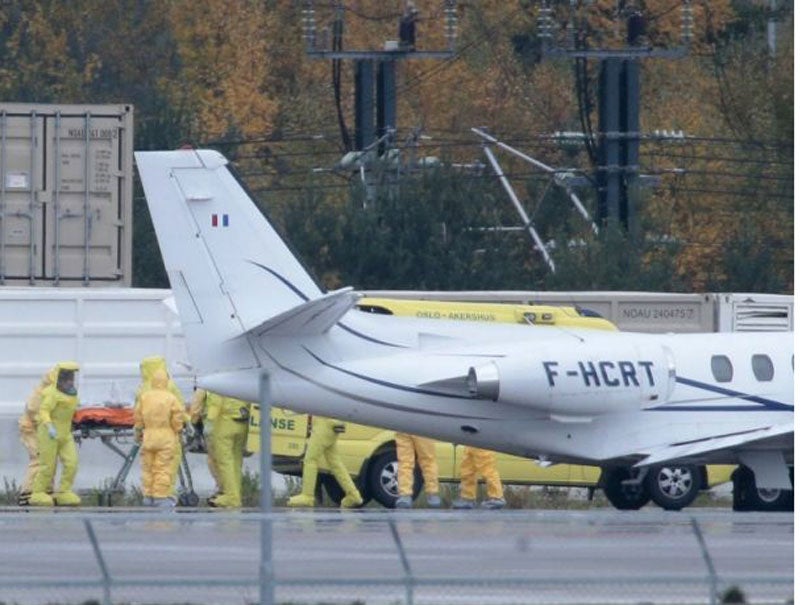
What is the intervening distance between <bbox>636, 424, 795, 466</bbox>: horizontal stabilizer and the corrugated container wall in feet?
30.9

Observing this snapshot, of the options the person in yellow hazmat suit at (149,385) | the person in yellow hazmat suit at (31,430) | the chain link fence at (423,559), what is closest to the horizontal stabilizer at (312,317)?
the person in yellow hazmat suit at (149,385)

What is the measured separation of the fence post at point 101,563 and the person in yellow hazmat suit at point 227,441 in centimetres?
1023

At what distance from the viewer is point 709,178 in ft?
152

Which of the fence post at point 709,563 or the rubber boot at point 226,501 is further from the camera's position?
the rubber boot at point 226,501

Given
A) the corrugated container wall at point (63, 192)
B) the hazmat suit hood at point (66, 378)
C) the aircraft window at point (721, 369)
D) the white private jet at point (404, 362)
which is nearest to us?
the white private jet at point (404, 362)

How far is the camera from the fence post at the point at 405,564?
12.5 meters

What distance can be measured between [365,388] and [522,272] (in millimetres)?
16691

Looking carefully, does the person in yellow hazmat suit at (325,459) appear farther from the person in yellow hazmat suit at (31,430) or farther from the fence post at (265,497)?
the fence post at (265,497)

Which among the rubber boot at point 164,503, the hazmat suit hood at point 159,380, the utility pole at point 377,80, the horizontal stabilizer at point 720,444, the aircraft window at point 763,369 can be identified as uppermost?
the utility pole at point 377,80

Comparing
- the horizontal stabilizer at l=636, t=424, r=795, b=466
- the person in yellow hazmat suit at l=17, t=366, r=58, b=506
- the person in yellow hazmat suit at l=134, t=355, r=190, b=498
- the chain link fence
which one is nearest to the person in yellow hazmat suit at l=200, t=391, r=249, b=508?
the person in yellow hazmat suit at l=134, t=355, r=190, b=498

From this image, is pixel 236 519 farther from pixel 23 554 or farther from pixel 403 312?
pixel 403 312

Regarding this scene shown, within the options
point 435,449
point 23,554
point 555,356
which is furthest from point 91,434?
point 23,554

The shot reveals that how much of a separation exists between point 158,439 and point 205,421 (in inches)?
42.4

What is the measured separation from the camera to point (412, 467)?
2286cm
